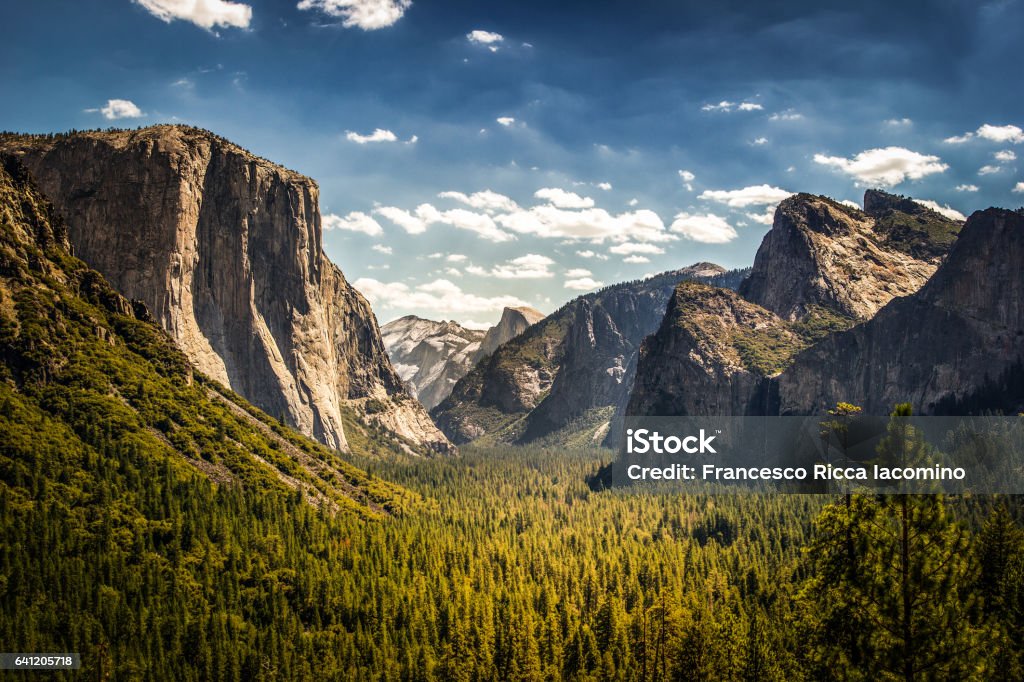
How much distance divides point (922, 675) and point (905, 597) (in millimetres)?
3039

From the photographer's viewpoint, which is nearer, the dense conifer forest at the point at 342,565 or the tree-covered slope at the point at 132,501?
the dense conifer forest at the point at 342,565

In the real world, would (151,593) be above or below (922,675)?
below

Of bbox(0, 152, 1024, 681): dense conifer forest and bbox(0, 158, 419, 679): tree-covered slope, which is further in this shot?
bbox(0, 158, 419, 679): tree-covered slope

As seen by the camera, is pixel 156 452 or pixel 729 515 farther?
pixel 729 515

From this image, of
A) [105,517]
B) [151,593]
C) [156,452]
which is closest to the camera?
[151,593]

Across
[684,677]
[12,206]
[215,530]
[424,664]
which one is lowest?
[424,664]

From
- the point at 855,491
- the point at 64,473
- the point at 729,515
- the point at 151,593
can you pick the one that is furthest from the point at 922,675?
the point at 729,515

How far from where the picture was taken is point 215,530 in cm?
12838

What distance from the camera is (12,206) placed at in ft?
538

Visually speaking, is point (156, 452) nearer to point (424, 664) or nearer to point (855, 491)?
point (424, 664)

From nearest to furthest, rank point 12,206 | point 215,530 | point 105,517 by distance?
point 105,517, point 215,530, point 12,206

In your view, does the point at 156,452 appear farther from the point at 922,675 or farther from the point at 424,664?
the point at 922,675

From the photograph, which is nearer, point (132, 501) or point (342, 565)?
point (132, 501)

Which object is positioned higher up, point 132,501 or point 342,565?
point 132,501
